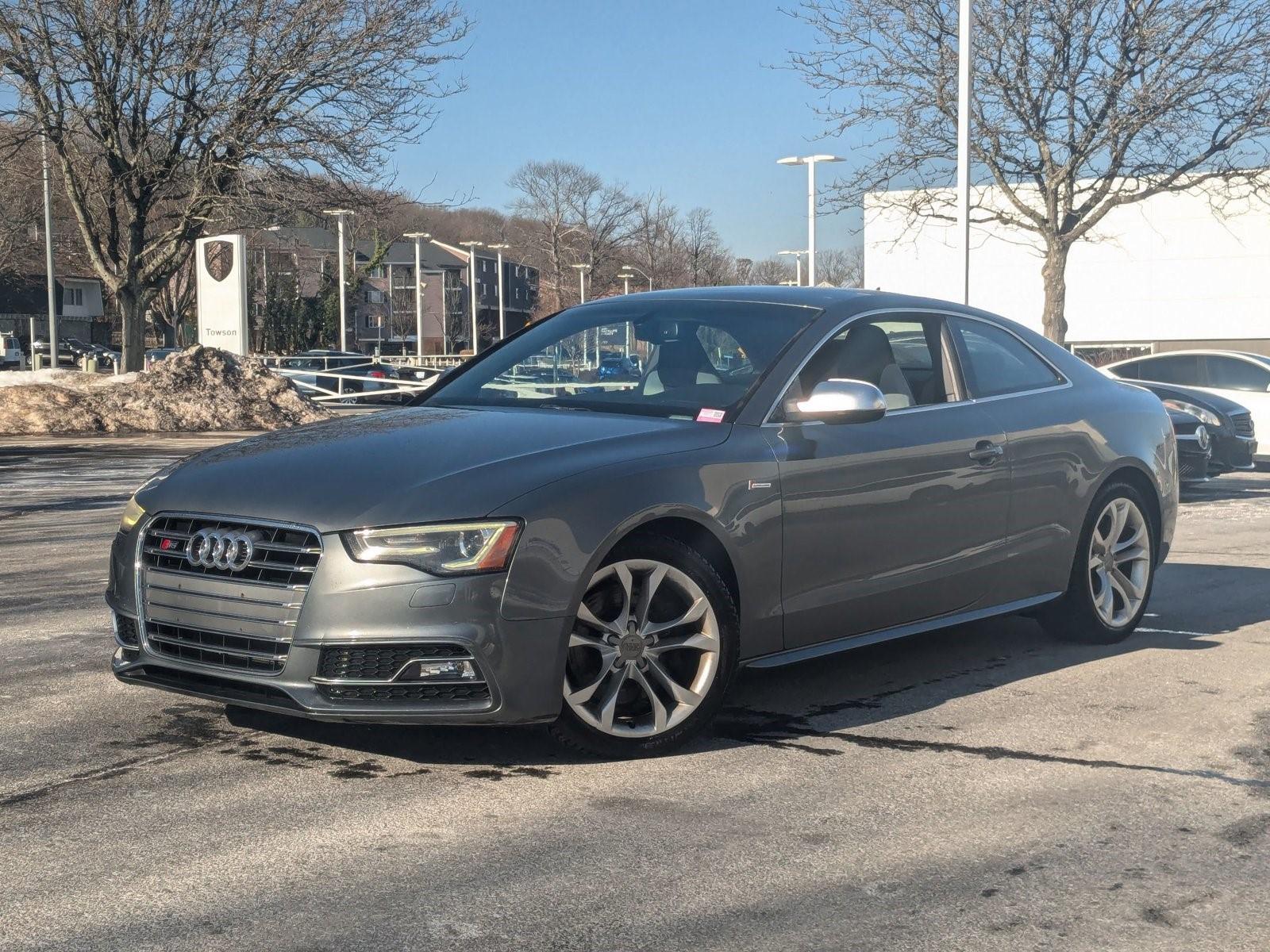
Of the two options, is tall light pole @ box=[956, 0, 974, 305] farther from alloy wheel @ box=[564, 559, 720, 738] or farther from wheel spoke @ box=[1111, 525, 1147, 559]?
alloy wheel @ box=[564, 559, 720, 738]

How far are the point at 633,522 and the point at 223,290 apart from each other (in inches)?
854

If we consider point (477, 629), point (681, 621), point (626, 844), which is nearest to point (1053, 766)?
point (681, 621)

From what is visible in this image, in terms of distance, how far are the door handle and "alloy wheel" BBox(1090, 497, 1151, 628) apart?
35.1 inches

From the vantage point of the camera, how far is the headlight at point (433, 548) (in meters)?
4.14

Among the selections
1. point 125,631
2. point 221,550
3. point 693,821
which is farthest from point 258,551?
point 693,821

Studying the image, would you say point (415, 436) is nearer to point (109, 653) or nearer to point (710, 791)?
point (710, 791)

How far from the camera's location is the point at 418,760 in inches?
181

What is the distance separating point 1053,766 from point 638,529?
1.52m

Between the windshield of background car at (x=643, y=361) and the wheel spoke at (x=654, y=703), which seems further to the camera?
the windshield of background car at (x=643, y=361)

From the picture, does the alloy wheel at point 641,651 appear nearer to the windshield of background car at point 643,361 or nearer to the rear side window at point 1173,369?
the windshield of background car at point 643,361

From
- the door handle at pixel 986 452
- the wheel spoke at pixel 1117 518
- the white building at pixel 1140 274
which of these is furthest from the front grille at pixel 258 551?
the white building at pixel 1140 274

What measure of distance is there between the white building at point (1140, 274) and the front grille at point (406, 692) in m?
40.8

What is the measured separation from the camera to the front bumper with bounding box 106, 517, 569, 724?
13.5 ft

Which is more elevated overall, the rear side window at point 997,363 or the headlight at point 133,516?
the rear side window at point 997,363
